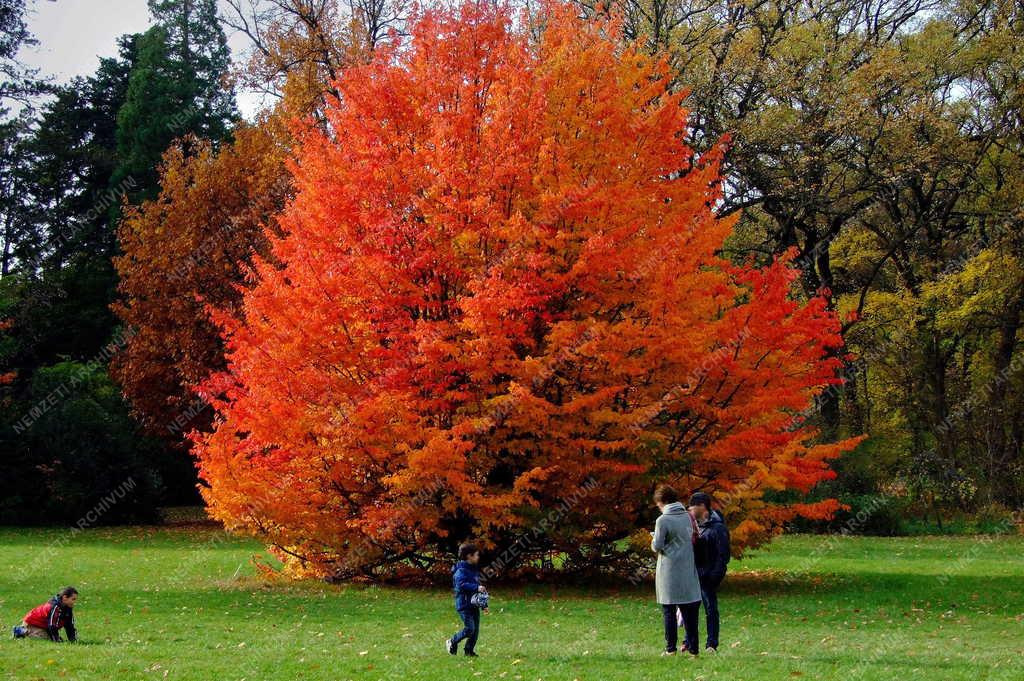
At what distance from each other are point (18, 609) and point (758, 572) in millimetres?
13610

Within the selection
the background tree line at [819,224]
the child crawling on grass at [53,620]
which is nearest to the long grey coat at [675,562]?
the child crawling on grass at [53,620]

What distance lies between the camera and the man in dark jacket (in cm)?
997

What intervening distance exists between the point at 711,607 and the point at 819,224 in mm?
30498

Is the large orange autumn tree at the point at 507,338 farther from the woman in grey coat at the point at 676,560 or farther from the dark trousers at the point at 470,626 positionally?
the woman in grey coat at the point at 676,560

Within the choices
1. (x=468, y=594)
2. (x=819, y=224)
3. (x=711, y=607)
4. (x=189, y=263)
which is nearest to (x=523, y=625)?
(x=468, y=594)

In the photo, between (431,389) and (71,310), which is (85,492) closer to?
(71,310)

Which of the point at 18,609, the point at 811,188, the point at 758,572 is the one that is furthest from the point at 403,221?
the point at 811,188

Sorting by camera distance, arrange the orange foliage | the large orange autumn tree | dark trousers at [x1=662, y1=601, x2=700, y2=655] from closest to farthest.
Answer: dark trousers at [x1=662, y1=601, x2=700, y2=655] → the large orange autumn tree → the orange foliage

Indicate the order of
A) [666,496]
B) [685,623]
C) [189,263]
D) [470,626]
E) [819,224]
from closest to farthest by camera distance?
[666,496] → [685,623] → [470,626] → [189,263] → [819,224]

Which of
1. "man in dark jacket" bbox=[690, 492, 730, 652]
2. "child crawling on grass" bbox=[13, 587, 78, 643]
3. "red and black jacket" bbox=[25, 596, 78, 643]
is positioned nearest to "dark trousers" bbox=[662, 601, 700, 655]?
"man in dark jacket" bbox=[690, 492, 730, 652]

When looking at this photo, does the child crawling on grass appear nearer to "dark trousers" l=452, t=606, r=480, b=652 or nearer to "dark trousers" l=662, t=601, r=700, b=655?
"dark trousers" l=452, t=606, r=480, b=652

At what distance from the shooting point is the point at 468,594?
983 centimetres

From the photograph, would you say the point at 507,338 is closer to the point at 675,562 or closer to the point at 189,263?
the point at 675,562

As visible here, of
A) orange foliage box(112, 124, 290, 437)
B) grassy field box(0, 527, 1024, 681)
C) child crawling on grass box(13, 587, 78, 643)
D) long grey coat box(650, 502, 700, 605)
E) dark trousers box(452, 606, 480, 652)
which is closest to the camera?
long grey coat box(650, 502, 700, 605)
